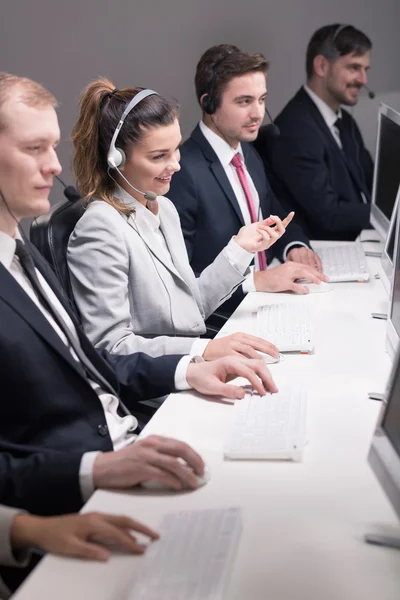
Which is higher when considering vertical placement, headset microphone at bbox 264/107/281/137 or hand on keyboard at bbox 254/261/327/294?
headset microphone at bbox 264/107/281/137

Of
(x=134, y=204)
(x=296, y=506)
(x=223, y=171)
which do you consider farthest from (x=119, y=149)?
(x=296, y=506)

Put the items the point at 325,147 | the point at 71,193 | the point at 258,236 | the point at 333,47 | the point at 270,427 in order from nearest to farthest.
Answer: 1. the point at 270,427
2. the point at 71,193
3. the point at 258,236
4. the point at 325,147
5. the point at 333,47

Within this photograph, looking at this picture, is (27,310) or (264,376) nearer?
(27,310)

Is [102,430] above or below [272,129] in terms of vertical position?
below

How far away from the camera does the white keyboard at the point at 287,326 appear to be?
70.7 inches

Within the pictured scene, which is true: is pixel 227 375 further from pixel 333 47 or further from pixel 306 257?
pixel 333 47

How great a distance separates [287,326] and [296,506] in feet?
2.66

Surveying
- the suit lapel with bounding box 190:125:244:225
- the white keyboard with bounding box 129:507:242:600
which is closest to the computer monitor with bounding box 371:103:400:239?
the suit lapel with bounding box 190:125:244:225

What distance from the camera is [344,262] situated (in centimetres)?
258

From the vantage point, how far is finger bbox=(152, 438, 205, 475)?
3.88 ft

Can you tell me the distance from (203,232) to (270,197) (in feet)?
1.53

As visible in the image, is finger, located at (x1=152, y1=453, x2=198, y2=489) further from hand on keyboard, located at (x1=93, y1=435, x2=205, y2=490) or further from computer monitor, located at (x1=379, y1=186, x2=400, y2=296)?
computer monitor, located at (x1=379, y1=186, x2=400, y2=296)

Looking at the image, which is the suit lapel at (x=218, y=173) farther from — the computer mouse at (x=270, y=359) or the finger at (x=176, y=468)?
the finger at (x=176, y=468)

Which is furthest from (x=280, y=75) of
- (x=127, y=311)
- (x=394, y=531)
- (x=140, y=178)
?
(x=394, y=531)
